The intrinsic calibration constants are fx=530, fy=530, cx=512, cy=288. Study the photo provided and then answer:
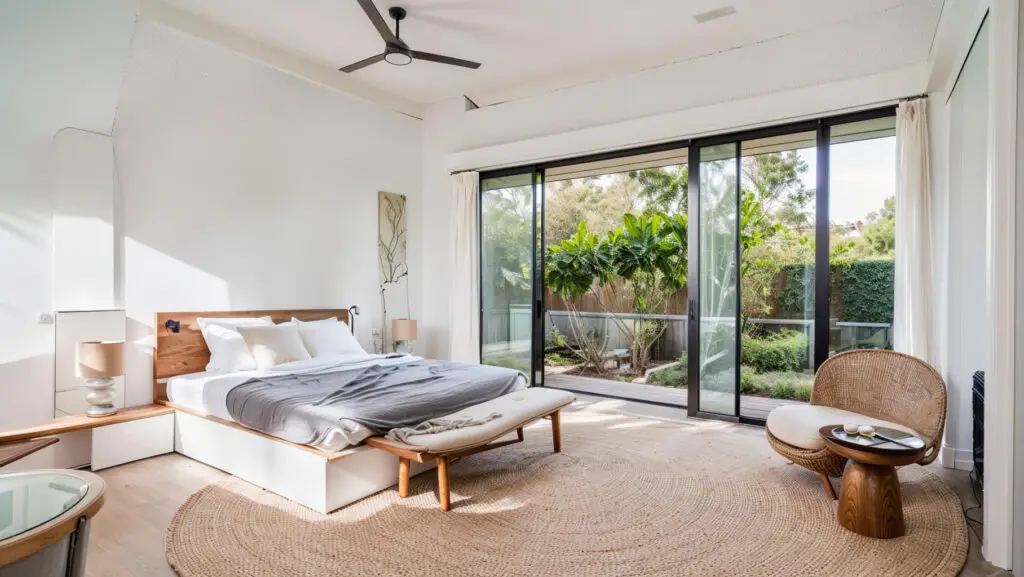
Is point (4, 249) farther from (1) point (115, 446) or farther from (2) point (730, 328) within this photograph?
(2) point (730, 328)

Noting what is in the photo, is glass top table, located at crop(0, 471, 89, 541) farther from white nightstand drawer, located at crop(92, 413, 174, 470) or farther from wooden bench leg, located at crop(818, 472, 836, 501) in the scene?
wooden bench leg, located at crop(818, 472, 836, 501)

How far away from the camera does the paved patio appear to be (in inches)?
187

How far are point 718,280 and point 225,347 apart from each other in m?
3.94

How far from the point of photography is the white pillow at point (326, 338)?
4441 millimetres

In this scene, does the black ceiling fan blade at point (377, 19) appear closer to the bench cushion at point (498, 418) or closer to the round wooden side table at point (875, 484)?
the bench cushion at point (498, 418)

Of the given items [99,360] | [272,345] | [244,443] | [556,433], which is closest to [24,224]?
[99,360]

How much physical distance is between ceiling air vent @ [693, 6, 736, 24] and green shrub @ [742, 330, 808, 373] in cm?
253

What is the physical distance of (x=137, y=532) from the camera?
96.5 inches

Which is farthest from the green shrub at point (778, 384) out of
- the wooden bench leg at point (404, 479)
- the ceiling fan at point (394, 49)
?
the ceiling fan at point (394, 49)

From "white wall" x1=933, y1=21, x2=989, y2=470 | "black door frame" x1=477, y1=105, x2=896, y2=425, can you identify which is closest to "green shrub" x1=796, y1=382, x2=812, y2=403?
"black door frame" x1=477, y1=105, x2=896, y2=425

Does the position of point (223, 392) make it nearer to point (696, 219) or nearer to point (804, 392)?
point (696, 219)

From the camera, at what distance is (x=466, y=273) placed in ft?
18.9

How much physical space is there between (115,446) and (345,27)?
134 inches

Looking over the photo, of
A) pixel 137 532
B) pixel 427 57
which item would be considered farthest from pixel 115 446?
pixel 427 57
